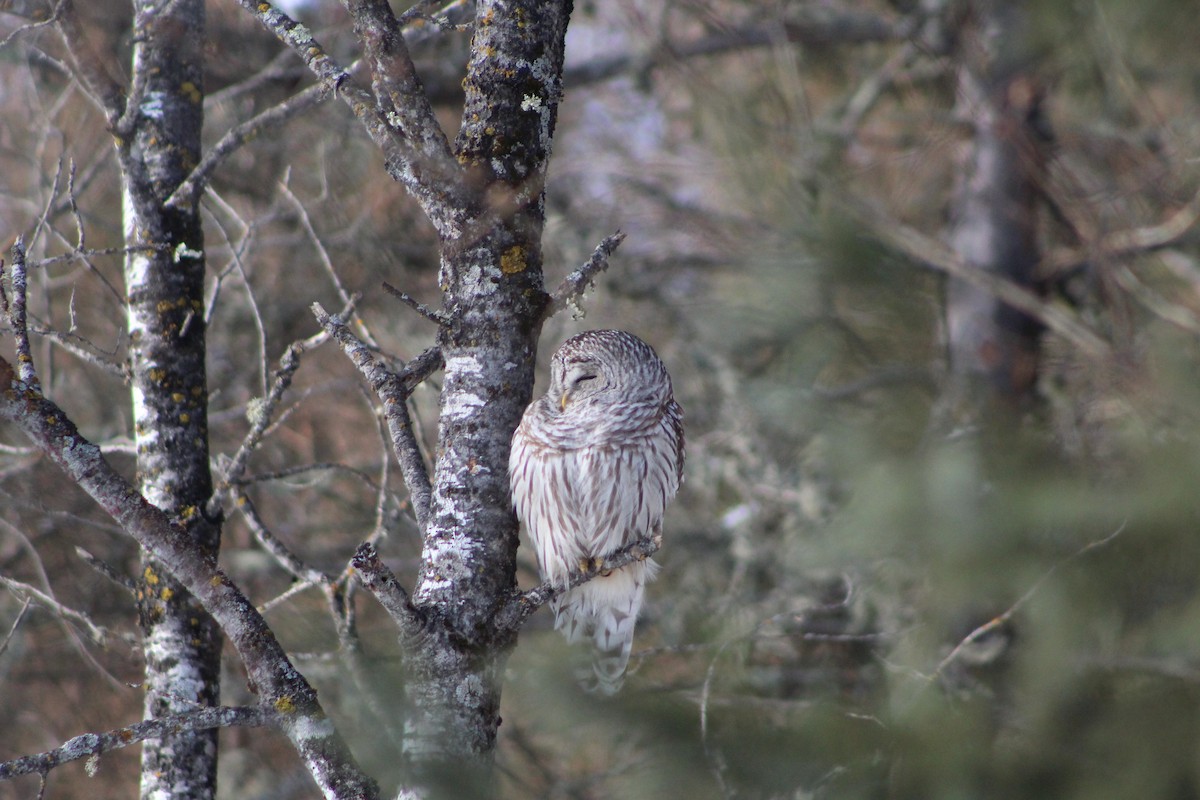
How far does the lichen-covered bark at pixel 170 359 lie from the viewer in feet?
10.1

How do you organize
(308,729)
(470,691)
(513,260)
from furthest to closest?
(513,260) → (470,691) → (308,729)

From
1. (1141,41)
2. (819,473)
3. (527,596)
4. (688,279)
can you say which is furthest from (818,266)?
(688,279)

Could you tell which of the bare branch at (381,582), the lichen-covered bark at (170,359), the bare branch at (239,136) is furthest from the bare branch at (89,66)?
the bare branch at (381,582)

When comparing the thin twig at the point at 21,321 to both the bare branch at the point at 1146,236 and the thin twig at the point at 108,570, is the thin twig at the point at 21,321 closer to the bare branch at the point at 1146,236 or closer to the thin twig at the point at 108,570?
the thin twig at the point at 108,570

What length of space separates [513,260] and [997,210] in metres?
4.78

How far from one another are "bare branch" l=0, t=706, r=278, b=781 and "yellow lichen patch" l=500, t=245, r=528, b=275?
115 cm

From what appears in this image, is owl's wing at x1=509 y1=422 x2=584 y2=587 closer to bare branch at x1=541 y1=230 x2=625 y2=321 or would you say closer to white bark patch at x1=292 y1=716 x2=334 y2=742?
bare branch at x1=541 y1=230 x2=625 y2=321

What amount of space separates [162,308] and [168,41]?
88 centimetres

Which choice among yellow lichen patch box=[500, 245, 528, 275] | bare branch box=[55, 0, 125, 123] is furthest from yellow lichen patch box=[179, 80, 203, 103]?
yellow lichen patch box=[500, 245, 528, 275]

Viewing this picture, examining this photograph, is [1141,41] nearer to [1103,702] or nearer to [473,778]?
[1103,702]

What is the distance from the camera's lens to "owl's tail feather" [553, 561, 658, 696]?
395 centimetres

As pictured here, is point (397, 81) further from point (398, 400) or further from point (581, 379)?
point (581, 379)

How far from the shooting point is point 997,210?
6602 mm

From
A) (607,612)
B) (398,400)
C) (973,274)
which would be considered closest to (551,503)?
(607,612)
